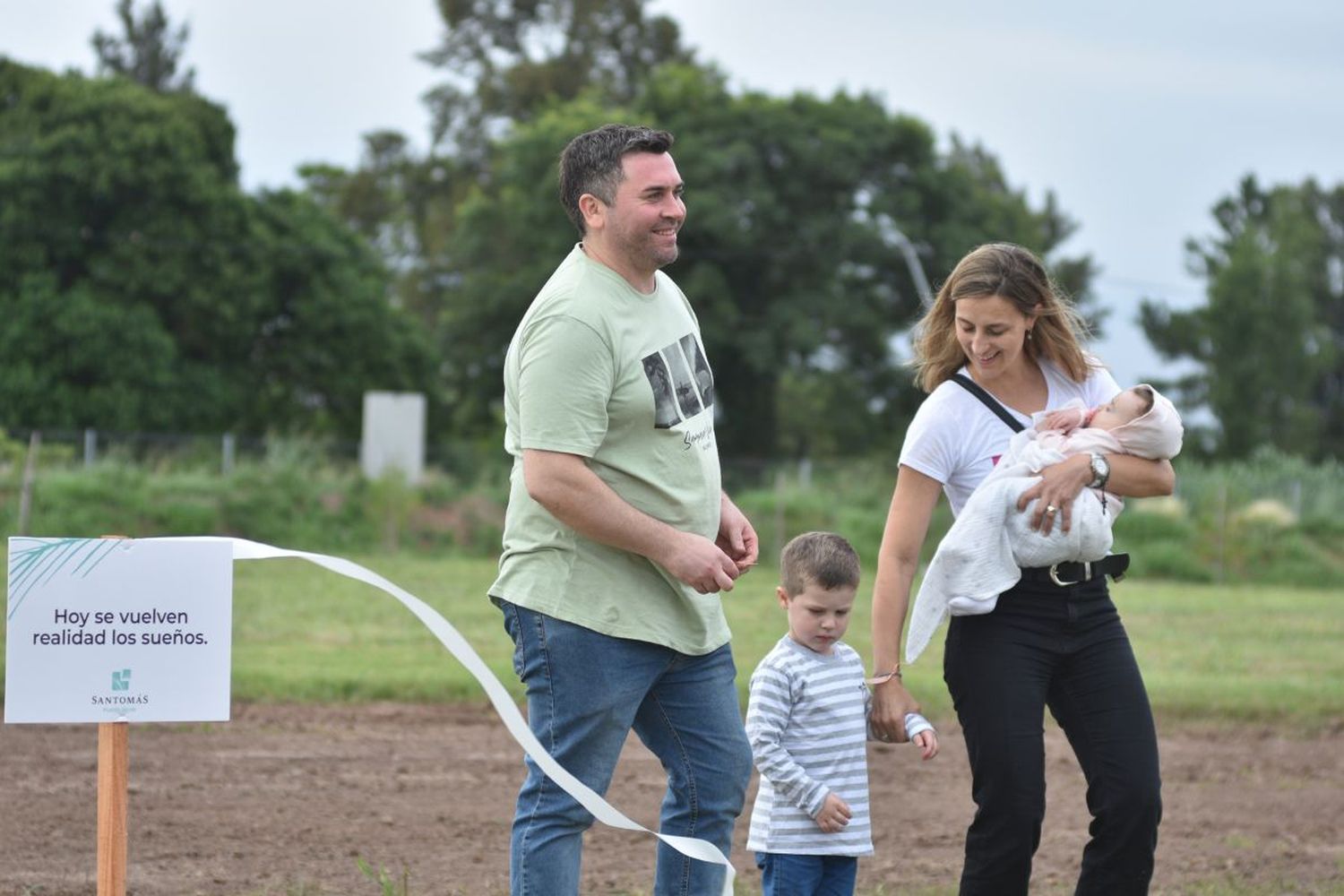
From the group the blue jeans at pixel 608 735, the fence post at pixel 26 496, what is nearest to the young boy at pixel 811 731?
the blue jeans at pixel 608 735

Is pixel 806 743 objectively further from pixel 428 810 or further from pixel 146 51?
pixel 146 51

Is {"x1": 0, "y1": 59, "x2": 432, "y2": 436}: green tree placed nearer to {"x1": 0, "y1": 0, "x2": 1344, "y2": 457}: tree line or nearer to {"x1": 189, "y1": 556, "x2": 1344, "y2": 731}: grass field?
{"x1": 0, "y1": 0, "x2": 1344, "y2": 457}: tree line

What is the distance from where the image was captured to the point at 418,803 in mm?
6973

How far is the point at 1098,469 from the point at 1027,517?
0.23 m

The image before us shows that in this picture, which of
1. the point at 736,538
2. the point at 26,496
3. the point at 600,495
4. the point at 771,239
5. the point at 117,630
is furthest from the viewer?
the point at 771,239

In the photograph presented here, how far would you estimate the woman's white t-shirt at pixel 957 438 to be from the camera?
14.3 feet

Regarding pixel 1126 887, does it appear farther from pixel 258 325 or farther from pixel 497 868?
pixel 258 325

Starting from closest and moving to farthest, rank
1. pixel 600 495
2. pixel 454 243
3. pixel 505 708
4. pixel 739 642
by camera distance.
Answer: pixel 600 495 < pixel 505 708 < pixel 739 642 < pixel 454 243

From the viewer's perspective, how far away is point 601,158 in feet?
13.3

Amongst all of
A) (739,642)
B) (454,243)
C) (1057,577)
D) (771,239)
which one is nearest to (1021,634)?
(1057,577)

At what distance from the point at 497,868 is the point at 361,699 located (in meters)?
4.17

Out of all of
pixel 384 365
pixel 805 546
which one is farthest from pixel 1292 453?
pixel 805 546

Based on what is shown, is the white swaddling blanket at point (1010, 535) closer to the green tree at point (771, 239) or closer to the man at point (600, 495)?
the man at point (600, 495)

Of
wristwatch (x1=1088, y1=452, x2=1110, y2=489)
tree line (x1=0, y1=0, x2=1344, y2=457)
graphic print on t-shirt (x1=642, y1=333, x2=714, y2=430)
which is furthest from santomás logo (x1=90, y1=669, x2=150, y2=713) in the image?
tree line (x1=0, y1=0, x2=1344, y2=457)
